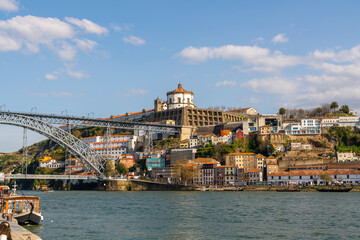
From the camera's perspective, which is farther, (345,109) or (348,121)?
(345,109)

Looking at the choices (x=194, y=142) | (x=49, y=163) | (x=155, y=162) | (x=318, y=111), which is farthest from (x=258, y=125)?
(x=49, y=163)

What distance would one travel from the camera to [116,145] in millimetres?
86875

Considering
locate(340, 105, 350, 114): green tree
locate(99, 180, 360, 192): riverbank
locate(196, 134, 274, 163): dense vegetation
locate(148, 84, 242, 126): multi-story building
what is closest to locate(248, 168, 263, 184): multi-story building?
locate(99, 180, 360, 192): riverbank

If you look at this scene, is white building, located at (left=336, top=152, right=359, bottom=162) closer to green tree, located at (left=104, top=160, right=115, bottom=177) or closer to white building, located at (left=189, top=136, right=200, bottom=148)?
white building, located at (left=189, top=136, right=200, bottom=148)

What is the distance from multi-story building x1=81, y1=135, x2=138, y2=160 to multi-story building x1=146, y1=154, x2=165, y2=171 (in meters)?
9.77

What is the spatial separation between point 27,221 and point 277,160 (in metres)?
48.9

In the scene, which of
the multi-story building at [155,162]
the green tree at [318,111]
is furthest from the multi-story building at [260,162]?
the green tree at [318,111]

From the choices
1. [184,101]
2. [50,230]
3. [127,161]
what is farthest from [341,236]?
[184,101]

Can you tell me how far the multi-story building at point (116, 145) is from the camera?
83688 mm

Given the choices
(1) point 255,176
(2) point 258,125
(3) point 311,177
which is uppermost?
(2) point 258,125

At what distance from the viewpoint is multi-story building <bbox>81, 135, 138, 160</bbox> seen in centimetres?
8369

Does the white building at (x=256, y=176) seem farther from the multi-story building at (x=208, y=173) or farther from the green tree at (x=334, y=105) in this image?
the green tree at (x=334, y=105)

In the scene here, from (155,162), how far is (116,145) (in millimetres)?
15587

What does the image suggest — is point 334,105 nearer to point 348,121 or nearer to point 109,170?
point 348,121
